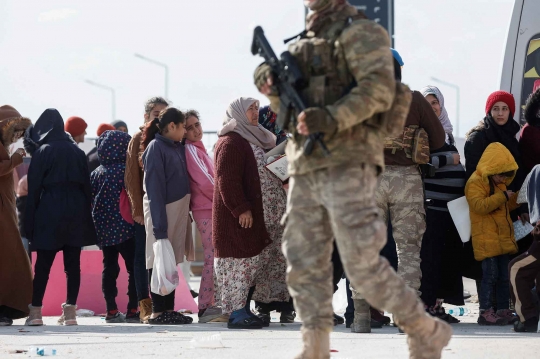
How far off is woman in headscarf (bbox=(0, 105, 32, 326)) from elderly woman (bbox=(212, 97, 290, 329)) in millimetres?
1917

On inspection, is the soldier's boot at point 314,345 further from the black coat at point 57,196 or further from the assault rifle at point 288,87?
the black coat at point 57,196

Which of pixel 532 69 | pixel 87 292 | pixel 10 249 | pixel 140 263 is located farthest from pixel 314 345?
pixel 87 292

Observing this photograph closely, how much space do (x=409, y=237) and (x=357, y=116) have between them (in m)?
3.12

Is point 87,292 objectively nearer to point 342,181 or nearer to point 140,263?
point 140,263

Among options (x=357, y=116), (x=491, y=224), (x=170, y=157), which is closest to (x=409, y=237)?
(x=491, y=224)

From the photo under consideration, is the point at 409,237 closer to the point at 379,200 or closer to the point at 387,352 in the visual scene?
the point at 379,200

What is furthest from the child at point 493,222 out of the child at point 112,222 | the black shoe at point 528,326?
the child at point 112,222

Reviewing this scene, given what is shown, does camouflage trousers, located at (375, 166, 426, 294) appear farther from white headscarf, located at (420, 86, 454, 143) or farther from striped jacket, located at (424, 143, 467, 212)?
white headscarf, located at (420, 86, 454, 143)

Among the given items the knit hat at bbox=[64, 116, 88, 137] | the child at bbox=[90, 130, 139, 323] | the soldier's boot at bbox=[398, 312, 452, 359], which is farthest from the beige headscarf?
the soldier's boot at bbox=[398, 312, 452, 359]

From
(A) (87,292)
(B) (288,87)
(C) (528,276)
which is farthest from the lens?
(A) (87,292)

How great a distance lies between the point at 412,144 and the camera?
25.7 ft

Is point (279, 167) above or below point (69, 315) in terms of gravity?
above

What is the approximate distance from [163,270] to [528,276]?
2.96 metres

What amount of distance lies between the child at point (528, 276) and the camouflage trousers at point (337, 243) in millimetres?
3127
